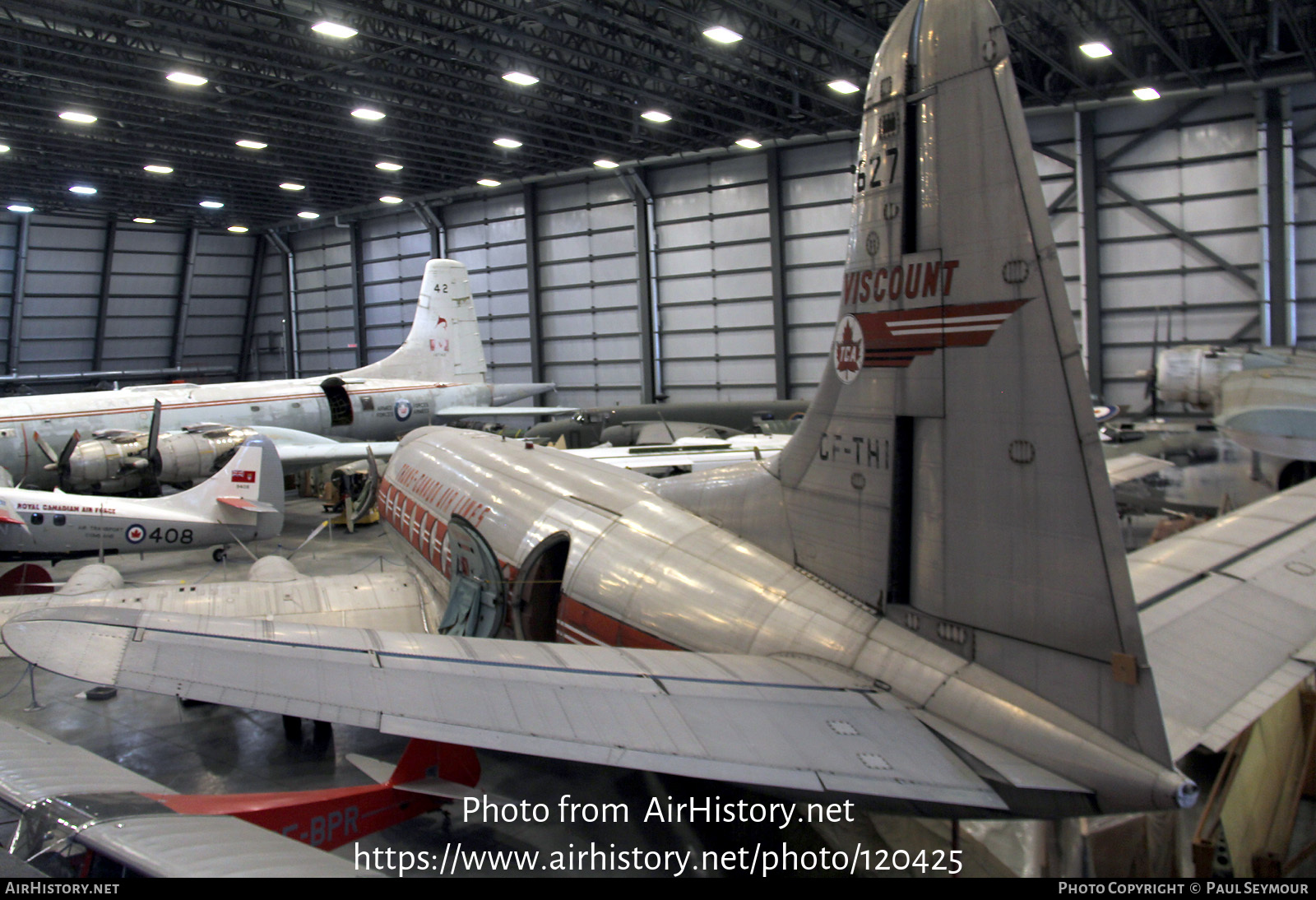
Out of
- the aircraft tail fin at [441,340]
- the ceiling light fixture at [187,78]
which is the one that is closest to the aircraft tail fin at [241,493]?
the ceiling light fixture at [187,78]

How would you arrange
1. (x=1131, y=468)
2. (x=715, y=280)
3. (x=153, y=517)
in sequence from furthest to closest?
(x=715, y=280) → (x=153, y=517) → (x=1131, y=468)

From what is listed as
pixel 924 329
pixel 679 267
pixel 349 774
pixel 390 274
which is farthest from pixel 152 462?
Result: pixel 390 274

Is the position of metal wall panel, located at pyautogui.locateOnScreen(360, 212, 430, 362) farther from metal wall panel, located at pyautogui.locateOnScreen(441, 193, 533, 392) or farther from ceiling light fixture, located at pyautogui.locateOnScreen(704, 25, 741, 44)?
ceiling light fixture, located at pyautogui.locateOnScreen(704, 25, 741, 44)

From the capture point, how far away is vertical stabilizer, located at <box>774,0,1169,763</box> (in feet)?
11.6

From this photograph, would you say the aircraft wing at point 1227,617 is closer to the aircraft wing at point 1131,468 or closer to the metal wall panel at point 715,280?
the aircraft wing at point 1131,468

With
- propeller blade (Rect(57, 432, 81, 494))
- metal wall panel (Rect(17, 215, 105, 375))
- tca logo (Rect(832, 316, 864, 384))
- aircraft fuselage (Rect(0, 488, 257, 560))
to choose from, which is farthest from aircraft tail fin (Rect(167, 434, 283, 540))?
metal wall panel (Rect(17, 215, 105, 375))

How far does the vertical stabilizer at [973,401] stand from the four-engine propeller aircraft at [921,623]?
13 millimetres

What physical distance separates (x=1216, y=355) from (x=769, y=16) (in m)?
11.4

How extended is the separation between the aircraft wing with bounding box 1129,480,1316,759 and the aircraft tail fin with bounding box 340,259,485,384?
22.4m

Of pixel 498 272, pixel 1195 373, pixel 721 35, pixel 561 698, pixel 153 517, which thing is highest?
pixel 721 35

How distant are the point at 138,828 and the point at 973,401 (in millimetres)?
3880

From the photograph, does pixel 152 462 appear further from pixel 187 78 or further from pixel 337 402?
pixel 187 78

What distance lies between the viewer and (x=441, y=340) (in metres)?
25.4

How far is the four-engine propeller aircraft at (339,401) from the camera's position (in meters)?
18.2
